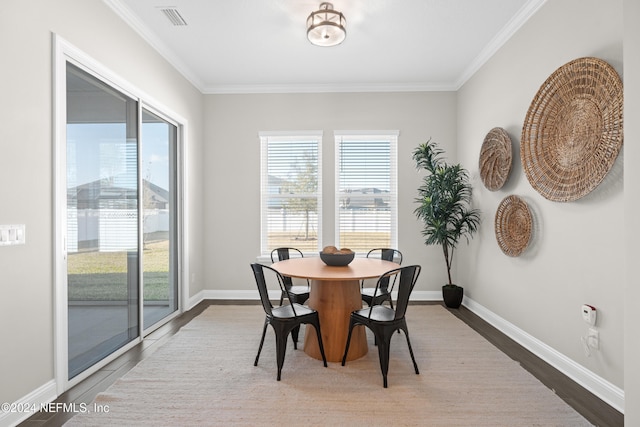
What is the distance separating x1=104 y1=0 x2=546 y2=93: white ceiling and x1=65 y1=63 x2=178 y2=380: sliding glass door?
3.12 ft

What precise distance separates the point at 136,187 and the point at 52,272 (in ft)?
4.07

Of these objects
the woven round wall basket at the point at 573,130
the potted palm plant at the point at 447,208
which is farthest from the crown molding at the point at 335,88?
the woven round wall basket at the point at 573,130

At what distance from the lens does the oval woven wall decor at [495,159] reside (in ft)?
11.3

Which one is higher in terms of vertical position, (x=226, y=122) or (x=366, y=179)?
(x=226, y=122)

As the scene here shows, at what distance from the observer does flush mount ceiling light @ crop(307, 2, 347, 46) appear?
9.96ft

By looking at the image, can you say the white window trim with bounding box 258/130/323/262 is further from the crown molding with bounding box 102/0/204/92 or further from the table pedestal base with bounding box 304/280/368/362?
the table pedestal base with bounding box 304/280/368/362

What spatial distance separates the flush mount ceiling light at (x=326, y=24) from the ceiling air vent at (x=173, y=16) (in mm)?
1228

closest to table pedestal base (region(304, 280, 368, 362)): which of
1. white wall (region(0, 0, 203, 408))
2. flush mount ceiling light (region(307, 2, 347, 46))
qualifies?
white wall (region(0, 0, 203, 408))

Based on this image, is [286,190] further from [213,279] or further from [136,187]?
[136,187]

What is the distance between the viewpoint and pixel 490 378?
2.60m

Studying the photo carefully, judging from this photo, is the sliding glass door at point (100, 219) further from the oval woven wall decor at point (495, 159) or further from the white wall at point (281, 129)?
the oval woven wall decor at point (495, 159)

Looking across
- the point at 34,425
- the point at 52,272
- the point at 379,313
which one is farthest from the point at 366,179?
the point at 34,425

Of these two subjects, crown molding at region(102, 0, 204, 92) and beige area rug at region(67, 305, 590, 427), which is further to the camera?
crown molding at region(102, 0, 204, 92)

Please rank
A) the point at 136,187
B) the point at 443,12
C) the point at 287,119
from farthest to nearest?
1. the point at 287,119
2. the point at 136,187
3. the point at 443,12
